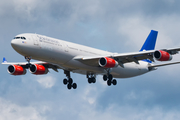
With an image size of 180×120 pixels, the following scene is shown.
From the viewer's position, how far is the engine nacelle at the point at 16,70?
56000mm


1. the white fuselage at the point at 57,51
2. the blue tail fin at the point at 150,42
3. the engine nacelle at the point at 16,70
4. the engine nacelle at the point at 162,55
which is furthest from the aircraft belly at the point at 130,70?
the engine nacelle at the point at 16,70

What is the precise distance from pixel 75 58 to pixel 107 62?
4.64 meters

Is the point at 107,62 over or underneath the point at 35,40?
underneath

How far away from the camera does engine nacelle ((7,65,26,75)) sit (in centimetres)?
5600

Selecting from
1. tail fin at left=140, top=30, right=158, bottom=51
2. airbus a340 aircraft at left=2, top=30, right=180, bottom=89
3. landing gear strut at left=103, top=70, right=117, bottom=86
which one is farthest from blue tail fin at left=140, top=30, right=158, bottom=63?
landing gear strut at left=103, top=70, right=117, bottom=86

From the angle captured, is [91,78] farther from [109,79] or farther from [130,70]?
[130,70]

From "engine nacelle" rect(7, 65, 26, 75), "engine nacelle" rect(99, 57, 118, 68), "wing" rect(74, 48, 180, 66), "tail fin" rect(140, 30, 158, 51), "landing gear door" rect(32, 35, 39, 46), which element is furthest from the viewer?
"tail fin" rect(140, 30, 158, 51)

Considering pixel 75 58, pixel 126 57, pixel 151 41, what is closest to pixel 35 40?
pixel 75 58

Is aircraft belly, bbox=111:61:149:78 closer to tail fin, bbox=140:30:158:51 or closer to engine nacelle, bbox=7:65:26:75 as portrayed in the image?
tail fin, bbox=140:30:158:51

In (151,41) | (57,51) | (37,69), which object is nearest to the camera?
(57,51)

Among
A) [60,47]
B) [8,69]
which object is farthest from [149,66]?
[8,69]

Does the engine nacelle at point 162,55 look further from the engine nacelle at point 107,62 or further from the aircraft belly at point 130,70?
the aircraft belly at point 130,70

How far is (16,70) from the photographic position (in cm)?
5591

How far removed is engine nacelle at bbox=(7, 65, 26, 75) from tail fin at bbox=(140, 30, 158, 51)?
23.4 m
